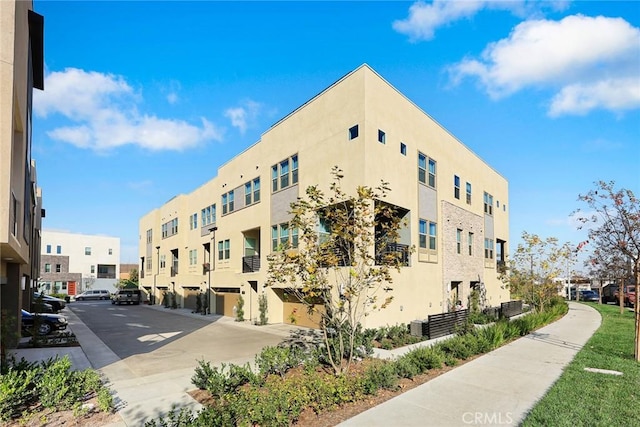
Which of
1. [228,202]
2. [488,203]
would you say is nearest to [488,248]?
[488,203]

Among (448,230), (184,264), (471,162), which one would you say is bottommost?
(184,264)

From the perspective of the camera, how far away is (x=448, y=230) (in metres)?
21.7

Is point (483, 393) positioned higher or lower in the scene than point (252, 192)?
lower

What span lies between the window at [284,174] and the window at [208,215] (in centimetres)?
964

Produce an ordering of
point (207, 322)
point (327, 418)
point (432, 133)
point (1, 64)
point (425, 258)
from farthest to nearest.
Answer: point (207, 322) → point (432, 133) → point (425, 258) → point (327, 418) → point (1, 64)

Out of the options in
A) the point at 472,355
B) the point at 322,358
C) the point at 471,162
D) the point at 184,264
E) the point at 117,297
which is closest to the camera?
the point at 322,358

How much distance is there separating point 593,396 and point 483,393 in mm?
2060

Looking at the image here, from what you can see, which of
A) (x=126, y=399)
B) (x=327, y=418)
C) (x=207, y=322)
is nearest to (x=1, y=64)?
(x=126, y=399)

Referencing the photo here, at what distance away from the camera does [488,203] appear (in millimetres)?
28312

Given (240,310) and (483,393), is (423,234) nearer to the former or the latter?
(240,310)

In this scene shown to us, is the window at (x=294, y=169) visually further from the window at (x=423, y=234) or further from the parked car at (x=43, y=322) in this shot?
the parked car at (x=43, y=322)

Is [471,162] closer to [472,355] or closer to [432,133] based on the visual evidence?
[432,133]

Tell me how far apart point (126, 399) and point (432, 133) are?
18259mm

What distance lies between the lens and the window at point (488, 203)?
2783 cm
